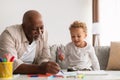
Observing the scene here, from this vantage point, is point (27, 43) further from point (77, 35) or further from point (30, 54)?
point (77, 35)

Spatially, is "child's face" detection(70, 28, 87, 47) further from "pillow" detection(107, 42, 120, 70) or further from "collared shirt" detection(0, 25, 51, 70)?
"pillow" detection(107, 42, 120, 70)

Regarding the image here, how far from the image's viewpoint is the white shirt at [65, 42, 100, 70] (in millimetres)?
2303

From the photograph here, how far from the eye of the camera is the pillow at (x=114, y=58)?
277cm

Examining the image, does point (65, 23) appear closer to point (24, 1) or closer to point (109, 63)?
point (24, 1)

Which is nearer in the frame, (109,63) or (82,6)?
(109,63)

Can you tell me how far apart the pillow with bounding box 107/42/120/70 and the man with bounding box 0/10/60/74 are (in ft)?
3.06

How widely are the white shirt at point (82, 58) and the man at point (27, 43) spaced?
1.01ft

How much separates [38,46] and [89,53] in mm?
541

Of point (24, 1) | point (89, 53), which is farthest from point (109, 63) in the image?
point (24, 1)

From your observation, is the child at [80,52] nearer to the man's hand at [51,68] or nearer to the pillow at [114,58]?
the pillow at [114,58]

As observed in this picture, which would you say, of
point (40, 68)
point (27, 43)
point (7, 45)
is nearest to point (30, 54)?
point (27, 43)

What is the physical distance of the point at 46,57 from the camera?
7.00ft

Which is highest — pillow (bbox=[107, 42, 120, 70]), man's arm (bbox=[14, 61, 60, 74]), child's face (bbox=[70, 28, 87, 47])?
child's face (bbox=[70, 28, 87, 47])

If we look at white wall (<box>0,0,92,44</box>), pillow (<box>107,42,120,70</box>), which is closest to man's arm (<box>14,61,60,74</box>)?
pillow (<box>107,42,120,70</box>)
